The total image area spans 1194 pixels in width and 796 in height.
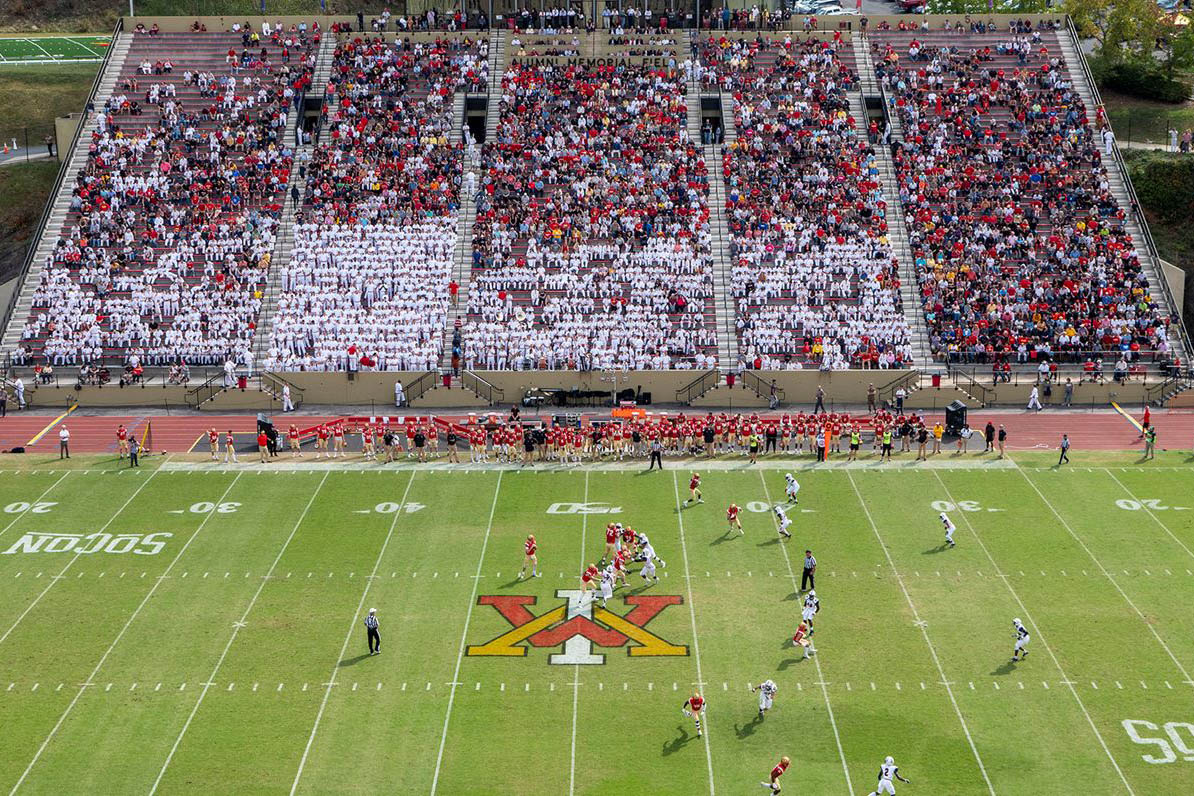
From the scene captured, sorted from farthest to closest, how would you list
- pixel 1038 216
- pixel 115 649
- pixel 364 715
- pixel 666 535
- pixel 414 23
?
pixel 414 23 → pixel 1038 216 → pixel 666 535 → pixel 115 649 → pixel 364 715

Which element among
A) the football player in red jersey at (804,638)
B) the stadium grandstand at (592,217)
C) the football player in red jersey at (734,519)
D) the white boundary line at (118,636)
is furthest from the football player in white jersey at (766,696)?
the stadium grandstand at (592,217)

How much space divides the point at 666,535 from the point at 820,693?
10436mm

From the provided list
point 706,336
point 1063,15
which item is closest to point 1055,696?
point 706,336

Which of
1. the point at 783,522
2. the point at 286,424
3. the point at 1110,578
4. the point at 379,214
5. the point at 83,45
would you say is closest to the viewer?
the point at 1110,578

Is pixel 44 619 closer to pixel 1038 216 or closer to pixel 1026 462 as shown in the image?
pixel 1026 462

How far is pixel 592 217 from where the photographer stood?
66.9 metres

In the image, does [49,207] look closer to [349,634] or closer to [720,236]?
[720,236]

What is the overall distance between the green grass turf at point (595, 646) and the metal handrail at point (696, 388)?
27.9ft

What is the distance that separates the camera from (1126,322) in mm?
62281

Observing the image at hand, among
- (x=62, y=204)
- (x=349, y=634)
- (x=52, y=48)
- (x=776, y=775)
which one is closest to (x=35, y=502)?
(x=349, y=634)

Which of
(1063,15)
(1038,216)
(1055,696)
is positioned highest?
(1063,15)

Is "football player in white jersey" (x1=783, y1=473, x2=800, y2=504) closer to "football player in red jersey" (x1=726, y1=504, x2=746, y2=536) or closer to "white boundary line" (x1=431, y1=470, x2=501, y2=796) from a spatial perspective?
"football player in red jersey" (x1=726, y1=504, x2=746, y2=536)

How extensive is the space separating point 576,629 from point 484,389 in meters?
21.6

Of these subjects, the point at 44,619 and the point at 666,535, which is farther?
the point at 666,535
